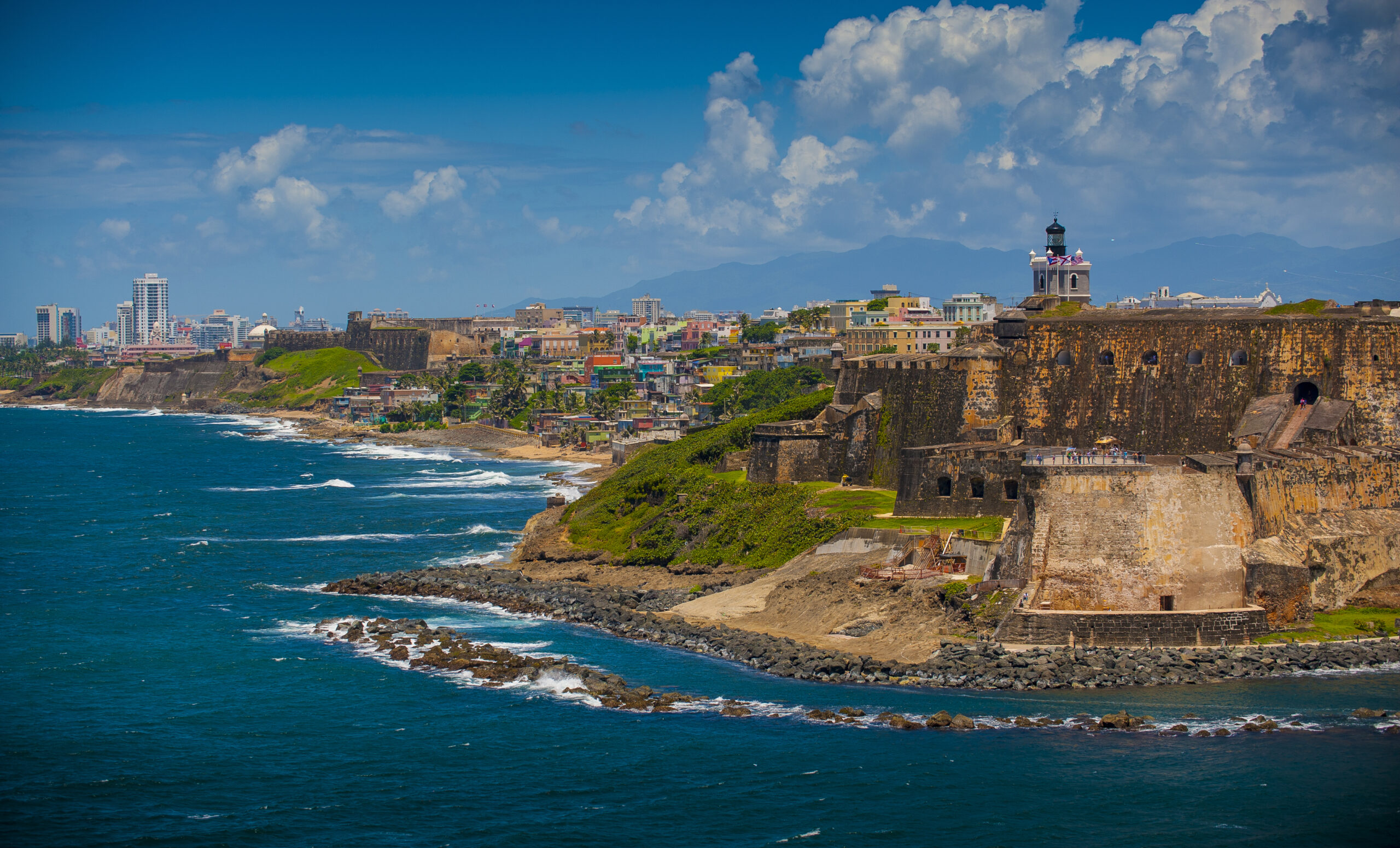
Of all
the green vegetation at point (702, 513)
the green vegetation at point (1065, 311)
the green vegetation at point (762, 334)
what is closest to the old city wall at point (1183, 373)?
the green vegetation at point (1065, 311)

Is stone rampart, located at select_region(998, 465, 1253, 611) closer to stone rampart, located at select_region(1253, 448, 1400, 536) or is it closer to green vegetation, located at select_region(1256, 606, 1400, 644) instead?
green vegetation, located at select_region(1256, 606, 1400, 644)

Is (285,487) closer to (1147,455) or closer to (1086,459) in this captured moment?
(1147,455)

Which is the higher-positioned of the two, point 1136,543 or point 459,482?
point 1136,543

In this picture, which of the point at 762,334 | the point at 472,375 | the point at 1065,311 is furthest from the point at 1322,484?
the point at 472,375

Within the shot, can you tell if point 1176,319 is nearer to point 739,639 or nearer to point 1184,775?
point 739,639

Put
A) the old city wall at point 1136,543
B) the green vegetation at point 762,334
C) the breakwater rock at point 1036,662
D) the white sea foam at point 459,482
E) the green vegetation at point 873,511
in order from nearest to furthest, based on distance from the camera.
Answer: the breakwater rock at point 1036,662
the old city wall at point 1136,543
the green vegetation at point 873,511
the white sea foam at point 459,482
the green vegetation at point 762,334

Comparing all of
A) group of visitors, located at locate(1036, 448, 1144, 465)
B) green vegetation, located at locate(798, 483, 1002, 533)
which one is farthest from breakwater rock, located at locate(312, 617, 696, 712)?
group of visitors, located at locate(1036, 448, 1144, 465)

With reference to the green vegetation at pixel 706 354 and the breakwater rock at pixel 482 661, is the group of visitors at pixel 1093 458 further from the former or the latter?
the green vegetation at pixel 706 354
